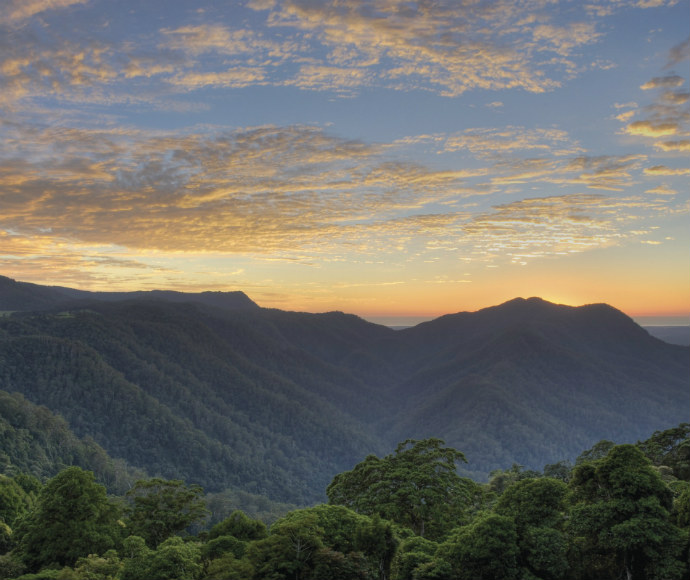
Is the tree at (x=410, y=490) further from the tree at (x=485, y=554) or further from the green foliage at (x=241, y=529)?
the tree at (x=485, y=554)

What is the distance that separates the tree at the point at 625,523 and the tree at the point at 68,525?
33.0 meters

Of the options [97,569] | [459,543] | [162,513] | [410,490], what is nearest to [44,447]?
[162,513]

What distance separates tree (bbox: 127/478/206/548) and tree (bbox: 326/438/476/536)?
44.0 feet

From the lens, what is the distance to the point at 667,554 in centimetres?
2414

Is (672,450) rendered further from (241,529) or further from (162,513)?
(162,513)

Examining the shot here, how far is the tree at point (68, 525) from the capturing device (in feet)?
115

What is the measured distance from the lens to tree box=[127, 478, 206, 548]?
142ft

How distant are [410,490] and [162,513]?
75.0ft

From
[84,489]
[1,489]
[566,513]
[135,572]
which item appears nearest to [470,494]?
[566,513]

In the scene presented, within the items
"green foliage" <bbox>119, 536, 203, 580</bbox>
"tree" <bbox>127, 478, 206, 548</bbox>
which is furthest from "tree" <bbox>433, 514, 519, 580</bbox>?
"tree" <bbox>127, 478, 206, 548</bbox>

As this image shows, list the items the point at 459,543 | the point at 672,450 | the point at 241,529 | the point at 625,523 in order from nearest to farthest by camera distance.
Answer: the point at 625,523
the point at 459,543
the point at 241,529
the point at 672,450

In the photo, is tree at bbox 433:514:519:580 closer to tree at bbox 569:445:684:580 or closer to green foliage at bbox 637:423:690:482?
tree at bbox 569:445:684:580

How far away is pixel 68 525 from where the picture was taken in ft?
119

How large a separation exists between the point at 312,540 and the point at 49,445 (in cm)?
17533
